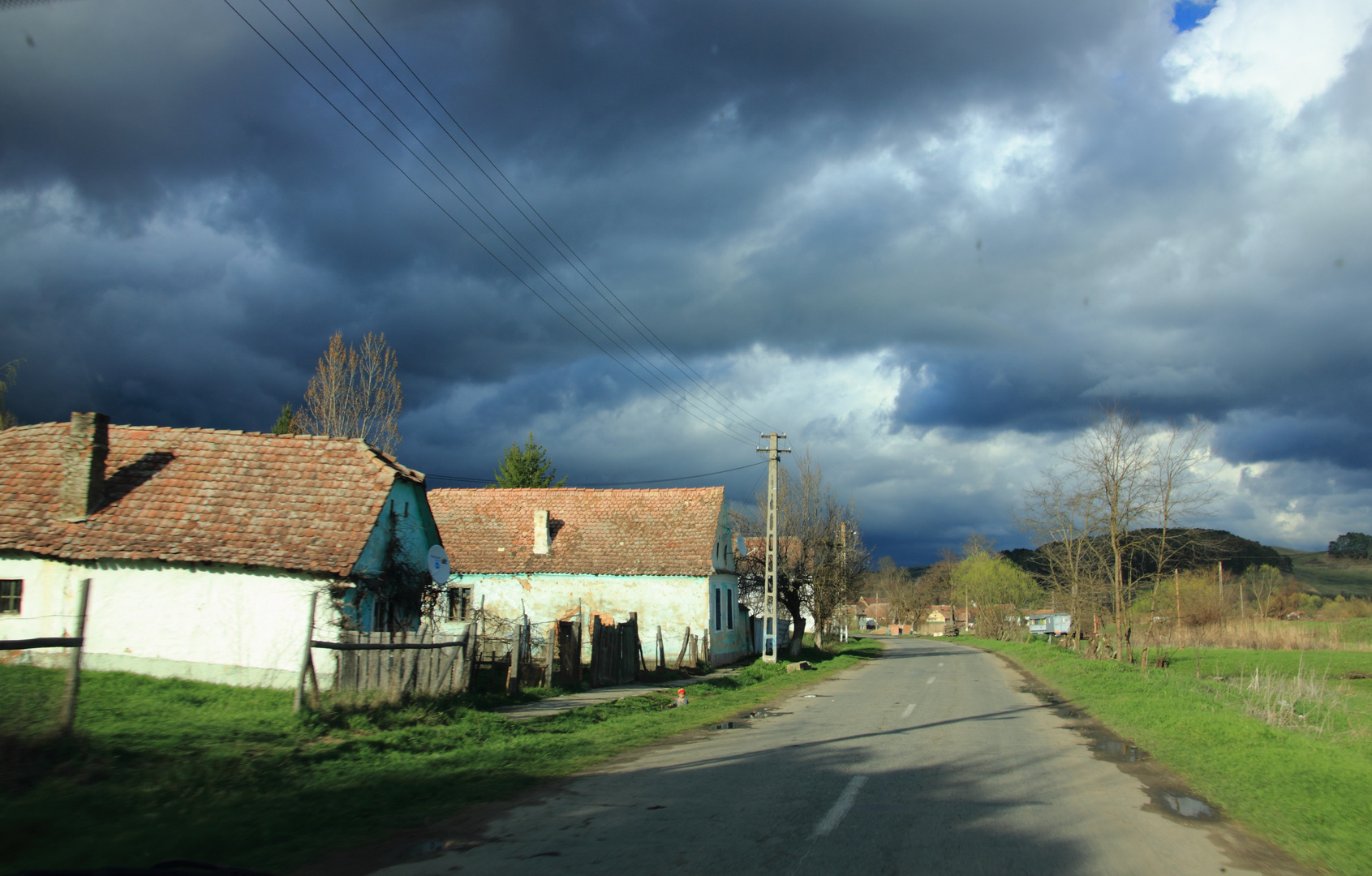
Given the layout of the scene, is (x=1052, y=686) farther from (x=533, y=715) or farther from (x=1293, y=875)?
(x=1293, y=875)

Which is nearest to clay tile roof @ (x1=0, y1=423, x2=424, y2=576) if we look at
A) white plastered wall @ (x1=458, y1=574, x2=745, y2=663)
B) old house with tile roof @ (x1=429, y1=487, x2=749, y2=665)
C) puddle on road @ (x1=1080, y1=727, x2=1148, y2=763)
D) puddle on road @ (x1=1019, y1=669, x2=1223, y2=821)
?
old house with tile roof @ (x1=429, y1=487, x2=749, y2=665)

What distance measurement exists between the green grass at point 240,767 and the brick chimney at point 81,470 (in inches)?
164

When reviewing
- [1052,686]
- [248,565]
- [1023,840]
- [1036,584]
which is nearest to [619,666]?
[248,565]

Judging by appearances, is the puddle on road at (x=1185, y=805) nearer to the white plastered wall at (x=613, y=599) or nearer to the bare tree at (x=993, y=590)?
the white plastered wall at (x=613, y=599)

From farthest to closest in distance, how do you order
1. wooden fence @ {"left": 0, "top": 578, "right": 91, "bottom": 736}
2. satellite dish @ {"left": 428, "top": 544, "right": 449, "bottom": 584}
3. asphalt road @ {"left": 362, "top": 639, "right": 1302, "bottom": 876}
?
satellite dish @ {"left": 428, "top": 544, "right": 449, "bottom": 584} < wooden fence @ {"left": 0, "top": 578, "right": 91, "bottom": 736} < asphalt road @ {"left": 362, "top": 639, "right": 1302, "bottom": 876}

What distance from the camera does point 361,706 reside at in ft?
39.4

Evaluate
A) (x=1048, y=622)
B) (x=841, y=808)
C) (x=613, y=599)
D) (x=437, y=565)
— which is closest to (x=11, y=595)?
(x=437, y=565)

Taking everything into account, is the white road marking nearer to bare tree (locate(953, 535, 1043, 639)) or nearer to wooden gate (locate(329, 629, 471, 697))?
wooden gate (locate(329, 629, 471, 697))

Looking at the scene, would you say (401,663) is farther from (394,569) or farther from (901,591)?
(901,591)

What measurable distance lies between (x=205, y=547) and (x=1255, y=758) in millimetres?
17533

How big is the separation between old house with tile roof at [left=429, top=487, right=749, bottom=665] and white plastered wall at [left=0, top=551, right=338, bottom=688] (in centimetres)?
1363

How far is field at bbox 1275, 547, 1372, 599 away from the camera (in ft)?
423

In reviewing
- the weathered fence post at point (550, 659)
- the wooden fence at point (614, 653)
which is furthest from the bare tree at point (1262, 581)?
the weathered fence post at point (550, 659)

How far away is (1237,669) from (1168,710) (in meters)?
24.3
